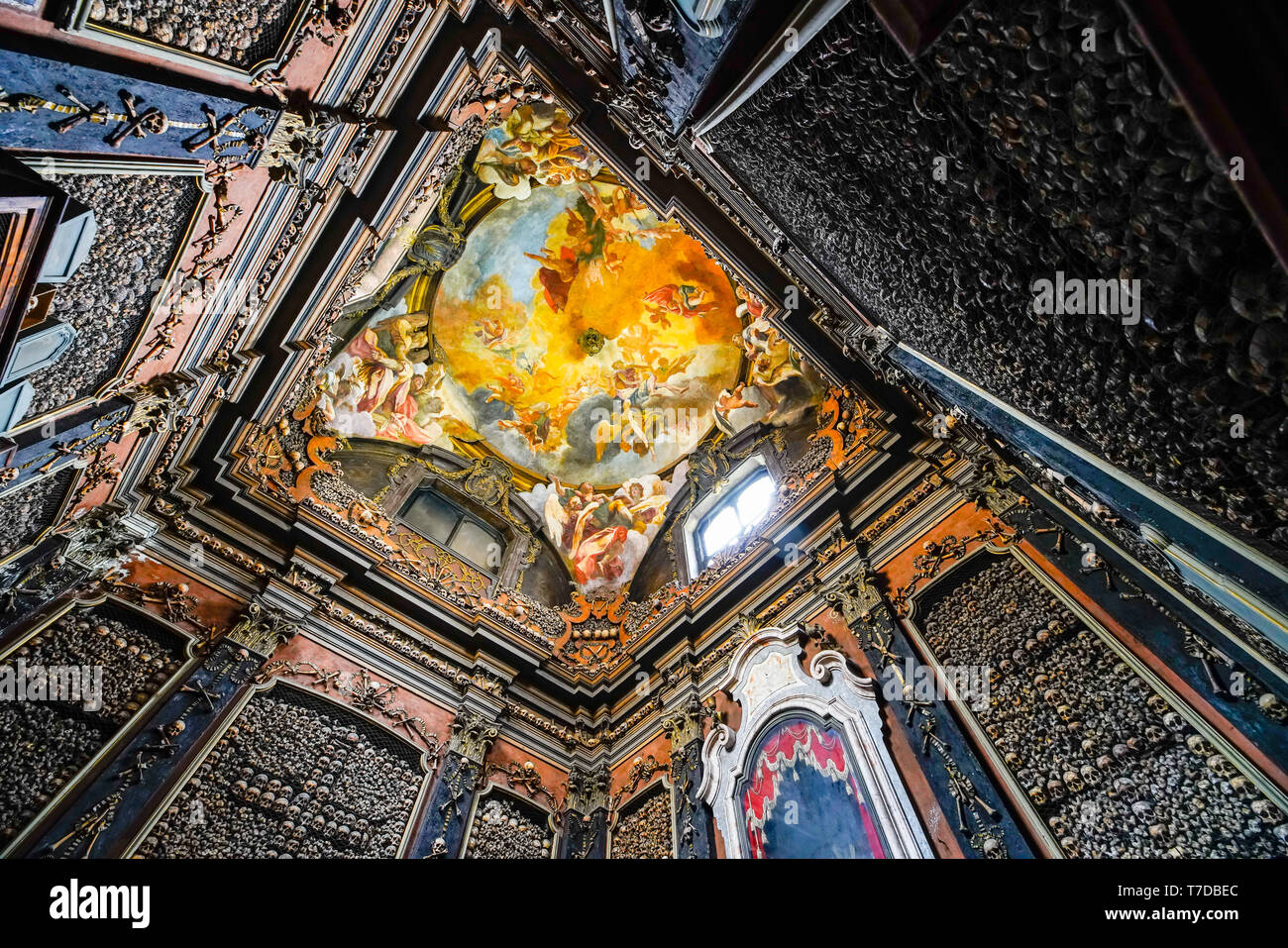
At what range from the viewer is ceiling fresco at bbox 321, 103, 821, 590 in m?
9.37

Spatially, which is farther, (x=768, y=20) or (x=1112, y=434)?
(x=768, y=20)

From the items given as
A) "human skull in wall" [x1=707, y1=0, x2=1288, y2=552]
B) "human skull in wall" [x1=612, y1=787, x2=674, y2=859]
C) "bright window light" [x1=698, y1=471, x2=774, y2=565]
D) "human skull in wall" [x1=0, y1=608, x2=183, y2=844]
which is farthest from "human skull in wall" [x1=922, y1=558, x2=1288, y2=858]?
"human skull in wall" [x1=0, y1=608, x2=183, y2=844]

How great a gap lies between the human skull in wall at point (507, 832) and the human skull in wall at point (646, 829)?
0.98 meters

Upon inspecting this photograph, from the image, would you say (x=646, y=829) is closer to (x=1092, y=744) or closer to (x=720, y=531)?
(x=720, y=531)

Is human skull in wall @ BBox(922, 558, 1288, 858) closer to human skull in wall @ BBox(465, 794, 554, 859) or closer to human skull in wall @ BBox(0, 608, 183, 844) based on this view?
human skull in wall @ BBox(465, 794, 554, 859)

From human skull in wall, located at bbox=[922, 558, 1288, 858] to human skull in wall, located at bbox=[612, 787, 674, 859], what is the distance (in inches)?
161

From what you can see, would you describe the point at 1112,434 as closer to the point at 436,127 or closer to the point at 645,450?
the point at 436,127

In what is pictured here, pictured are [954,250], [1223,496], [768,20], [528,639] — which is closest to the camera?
[1223,496]

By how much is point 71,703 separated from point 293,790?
2.17 meters

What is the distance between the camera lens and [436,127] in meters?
5.88

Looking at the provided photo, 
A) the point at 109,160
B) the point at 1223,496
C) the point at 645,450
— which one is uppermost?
the point at 645,450

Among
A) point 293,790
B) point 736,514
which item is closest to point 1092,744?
point 736,514

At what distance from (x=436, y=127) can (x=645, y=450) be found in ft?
20.7
